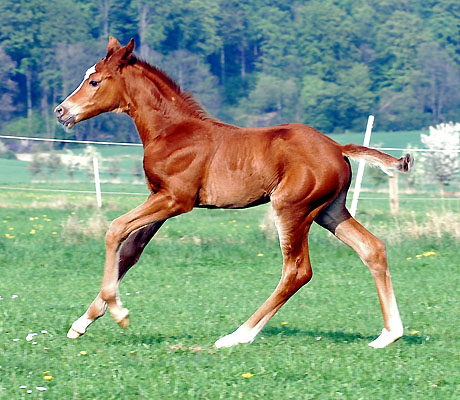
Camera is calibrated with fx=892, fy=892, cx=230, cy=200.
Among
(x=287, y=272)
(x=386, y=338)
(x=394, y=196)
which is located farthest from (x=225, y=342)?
(x=394, y=196)

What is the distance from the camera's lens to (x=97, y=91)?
6.97 metres

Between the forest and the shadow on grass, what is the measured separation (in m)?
64.5

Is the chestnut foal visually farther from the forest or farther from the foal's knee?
the forest

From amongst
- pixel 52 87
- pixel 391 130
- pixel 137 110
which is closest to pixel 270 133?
pixel 137 110

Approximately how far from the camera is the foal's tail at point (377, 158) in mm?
6785

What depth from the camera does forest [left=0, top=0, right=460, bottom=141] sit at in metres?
77.9

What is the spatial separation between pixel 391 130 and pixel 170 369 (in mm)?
80671

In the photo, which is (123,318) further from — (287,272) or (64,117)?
(64,117)

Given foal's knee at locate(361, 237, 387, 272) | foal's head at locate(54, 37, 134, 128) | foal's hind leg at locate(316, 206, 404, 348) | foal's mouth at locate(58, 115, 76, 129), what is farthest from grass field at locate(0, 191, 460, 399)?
foal's head at locate(54, 37, 134, 128)

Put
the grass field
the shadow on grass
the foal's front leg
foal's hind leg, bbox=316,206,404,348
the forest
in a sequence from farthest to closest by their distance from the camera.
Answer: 1. the forest
2. the shadow on grass
3. foal's hind leg, bbox=316,206,404,348
4. the foal's front leg
5. the grass field

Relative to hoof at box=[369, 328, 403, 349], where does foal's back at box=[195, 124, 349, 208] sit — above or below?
above

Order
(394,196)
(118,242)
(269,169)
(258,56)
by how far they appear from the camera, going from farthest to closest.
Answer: (258,56)
(394,196)
(269,169)
(118,242)

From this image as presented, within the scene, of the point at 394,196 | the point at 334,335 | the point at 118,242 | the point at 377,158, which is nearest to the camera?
the point at 118,242

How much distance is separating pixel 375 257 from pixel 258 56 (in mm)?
89313
